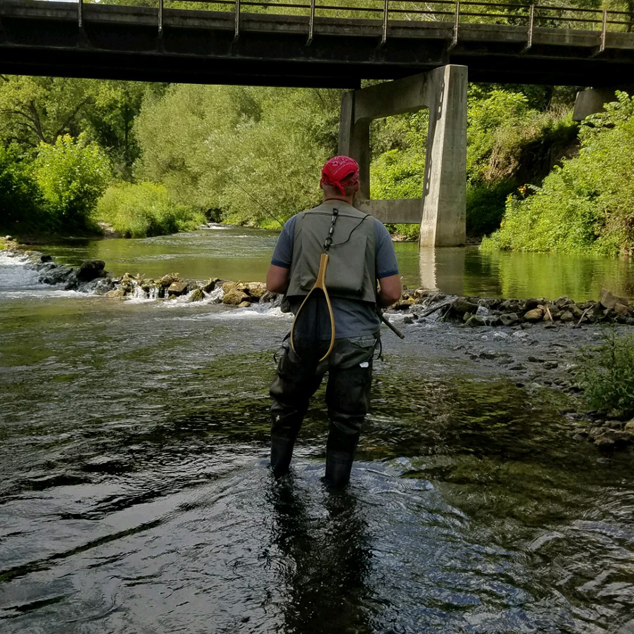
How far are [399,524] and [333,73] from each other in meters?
28.2

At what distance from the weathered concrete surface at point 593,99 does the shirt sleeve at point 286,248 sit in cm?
3157

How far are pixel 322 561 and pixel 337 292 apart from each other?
1466 millimetres

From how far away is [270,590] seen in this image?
364 cm

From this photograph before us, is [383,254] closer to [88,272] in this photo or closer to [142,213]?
[88,272]

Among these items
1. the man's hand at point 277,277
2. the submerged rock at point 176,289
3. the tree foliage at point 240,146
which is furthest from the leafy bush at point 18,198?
the man's hand at point 277,277

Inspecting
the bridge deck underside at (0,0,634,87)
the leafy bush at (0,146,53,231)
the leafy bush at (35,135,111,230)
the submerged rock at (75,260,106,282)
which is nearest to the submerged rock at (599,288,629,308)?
the submerged rock at (75,260,106,282)

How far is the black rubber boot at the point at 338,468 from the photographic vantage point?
476cm

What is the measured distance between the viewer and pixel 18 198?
3575 cm

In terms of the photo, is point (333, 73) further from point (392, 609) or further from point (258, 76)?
point (392, 609)

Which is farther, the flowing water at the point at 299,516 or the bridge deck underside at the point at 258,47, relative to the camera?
the bridge deck underside at the point at 258,47

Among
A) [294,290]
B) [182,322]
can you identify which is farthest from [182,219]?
[294,290]

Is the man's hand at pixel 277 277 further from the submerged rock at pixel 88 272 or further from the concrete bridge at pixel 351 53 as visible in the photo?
the concrete bridge at pixel 351 53

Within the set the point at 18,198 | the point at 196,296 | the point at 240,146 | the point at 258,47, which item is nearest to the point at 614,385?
the point at 196,296

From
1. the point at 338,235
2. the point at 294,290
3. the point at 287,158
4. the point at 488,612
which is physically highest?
the point at 287,158
